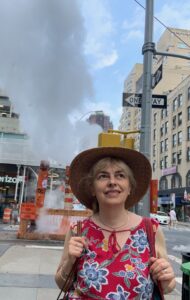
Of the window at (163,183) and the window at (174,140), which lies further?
the window at (163,183)

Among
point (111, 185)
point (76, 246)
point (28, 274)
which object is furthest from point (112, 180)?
point (28, 274)

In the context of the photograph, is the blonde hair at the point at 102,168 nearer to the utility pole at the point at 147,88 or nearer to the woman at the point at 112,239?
the woman at the point at 112,239

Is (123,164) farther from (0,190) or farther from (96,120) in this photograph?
(0,190)

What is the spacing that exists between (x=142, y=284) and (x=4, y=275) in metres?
6.09

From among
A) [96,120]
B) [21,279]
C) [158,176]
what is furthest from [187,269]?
[158,176]

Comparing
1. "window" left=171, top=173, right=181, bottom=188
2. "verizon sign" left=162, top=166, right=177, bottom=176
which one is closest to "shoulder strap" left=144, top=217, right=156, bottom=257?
"window" left=171, top=173, right=181, bottom=188

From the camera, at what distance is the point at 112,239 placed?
225 centimetres

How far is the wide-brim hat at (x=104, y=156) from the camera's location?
2498 millimetres

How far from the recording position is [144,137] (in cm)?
686

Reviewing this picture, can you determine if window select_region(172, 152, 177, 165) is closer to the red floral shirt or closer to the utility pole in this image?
the utility pole

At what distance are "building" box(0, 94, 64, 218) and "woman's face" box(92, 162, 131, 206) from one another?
1629cm

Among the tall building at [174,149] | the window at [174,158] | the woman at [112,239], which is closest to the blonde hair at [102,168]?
the woman at [112,239]

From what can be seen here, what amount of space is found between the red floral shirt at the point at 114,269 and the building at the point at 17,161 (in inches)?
649

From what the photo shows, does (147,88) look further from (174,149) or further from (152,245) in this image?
(174,149)
